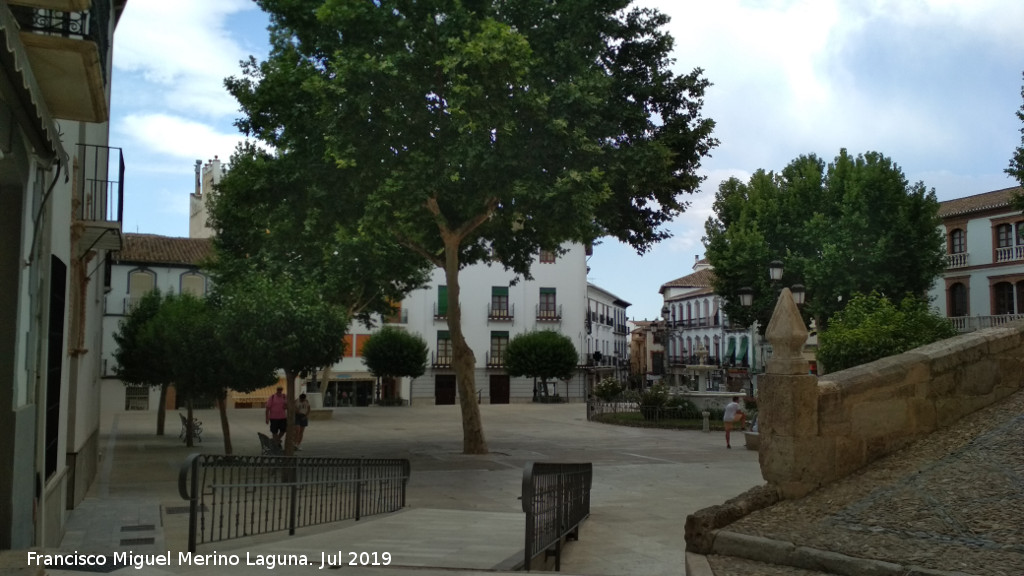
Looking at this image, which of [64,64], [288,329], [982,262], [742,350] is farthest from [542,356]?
[64,64]

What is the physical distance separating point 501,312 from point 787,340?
1944 inches

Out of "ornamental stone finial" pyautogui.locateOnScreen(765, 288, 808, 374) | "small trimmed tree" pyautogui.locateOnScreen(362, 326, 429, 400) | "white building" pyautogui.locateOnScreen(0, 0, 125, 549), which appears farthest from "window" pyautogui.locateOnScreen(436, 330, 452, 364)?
"ornamental stone finial" pyautogui.locateOnScreen(765, 288, 808, 374)

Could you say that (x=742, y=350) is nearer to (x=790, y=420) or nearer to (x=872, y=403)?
(x=872, y=403)

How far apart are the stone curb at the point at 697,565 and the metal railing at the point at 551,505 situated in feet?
4.45

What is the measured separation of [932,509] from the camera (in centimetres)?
610

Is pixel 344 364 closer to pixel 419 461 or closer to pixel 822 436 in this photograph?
pixel 419 461

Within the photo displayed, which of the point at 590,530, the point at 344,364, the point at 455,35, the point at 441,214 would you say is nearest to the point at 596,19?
the point at 455,35

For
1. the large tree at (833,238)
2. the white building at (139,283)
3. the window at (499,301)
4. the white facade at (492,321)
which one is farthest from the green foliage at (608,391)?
the white building at (139,283)

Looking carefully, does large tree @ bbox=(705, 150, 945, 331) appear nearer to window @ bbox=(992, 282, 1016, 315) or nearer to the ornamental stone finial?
window @ bbox=(992, 282, 1016, 315)

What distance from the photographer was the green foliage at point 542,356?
51.8 meters

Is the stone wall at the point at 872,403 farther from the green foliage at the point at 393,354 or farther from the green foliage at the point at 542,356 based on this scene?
the green foliage at the point at 542,356

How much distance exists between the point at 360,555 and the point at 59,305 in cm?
409

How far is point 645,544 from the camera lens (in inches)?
354

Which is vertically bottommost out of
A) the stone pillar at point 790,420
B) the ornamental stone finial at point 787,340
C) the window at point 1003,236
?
the stone pillar at point 790,420
